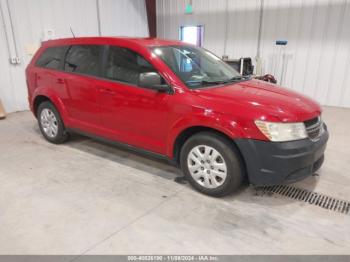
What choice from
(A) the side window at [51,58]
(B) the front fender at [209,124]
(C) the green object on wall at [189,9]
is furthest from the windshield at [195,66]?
(C) the green object on wall at [189,9]

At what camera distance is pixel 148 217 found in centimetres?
Answer: 233

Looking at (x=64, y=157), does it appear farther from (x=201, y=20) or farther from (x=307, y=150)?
(x=201, y=20)

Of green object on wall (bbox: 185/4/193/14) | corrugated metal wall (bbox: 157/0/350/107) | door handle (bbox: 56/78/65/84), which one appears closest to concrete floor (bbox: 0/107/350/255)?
door handle (bbox: 56/78/65/84)

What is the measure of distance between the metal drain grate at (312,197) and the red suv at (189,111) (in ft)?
1.06

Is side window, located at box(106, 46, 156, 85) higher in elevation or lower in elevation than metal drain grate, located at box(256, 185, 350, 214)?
higher

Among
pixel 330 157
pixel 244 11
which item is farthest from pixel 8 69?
pixel 330 157

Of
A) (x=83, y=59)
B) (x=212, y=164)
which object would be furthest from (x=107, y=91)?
(x=212, y=164)

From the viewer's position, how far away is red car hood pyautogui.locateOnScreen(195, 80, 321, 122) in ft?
7.44

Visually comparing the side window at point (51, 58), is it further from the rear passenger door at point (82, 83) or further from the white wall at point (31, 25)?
the white wall at point (31, 25)

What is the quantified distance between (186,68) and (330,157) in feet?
7.18

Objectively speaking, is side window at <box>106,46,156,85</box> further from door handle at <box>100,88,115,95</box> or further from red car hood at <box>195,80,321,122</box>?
red car hood at <box>195,80,321,122</box>

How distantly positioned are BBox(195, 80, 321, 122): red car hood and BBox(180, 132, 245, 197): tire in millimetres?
307

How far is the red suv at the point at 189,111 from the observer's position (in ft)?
7.50

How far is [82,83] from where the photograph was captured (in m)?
3.31
